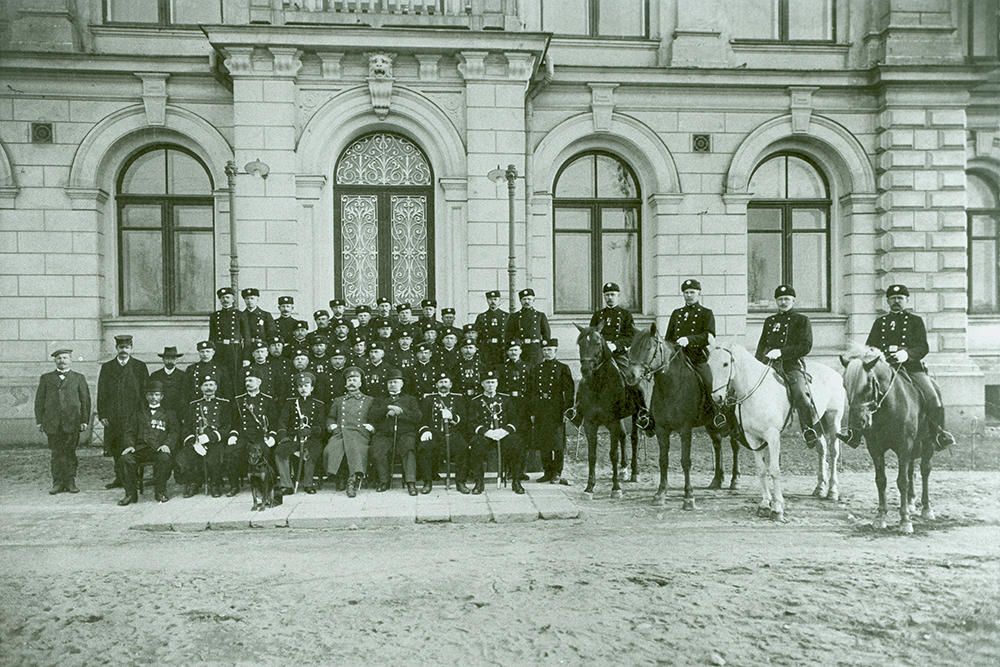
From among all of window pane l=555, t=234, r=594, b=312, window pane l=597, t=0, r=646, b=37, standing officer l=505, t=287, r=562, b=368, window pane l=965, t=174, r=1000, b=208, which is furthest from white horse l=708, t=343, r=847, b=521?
window pane l=965, t=174, r=1000, b=208

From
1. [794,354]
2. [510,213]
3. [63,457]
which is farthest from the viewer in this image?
[510,213]

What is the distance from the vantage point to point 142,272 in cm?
1311

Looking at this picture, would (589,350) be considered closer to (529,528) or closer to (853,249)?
(529,528)

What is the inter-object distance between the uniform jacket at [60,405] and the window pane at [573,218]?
846 cm

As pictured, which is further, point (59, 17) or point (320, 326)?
point (59, 17)

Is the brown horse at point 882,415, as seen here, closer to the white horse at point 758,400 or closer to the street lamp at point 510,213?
the white horse at point 758,400

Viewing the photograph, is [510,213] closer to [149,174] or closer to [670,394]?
[670,394]

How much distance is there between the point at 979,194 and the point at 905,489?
1037 centimetres

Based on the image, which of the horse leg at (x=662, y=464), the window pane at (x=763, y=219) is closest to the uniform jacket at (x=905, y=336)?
the horse leg at (x=662, y=464)

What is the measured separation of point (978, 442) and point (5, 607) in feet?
44.0

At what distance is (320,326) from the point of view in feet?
34.9

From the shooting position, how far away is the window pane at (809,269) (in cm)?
1390

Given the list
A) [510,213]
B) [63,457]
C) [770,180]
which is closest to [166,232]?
[63,457]

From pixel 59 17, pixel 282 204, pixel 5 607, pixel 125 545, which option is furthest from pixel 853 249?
pixel 59 17
